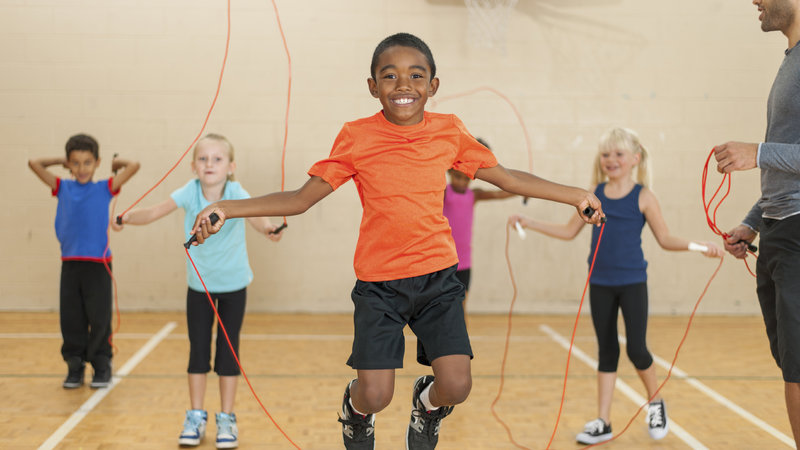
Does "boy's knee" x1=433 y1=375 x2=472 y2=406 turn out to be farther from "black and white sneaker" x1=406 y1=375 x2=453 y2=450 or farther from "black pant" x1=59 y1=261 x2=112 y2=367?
"black pant" x1=59 y1=261 x2=112 y2=367

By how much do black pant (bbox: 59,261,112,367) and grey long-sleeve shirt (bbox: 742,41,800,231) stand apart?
10.7 feet

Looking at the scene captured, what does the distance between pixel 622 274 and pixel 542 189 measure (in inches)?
43.2

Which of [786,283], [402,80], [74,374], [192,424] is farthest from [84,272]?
[786,283]

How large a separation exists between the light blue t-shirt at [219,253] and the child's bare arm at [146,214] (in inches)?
1.9

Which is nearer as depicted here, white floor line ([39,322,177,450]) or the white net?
white floor line ([39,322,177,450])

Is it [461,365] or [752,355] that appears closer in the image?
[461,365]

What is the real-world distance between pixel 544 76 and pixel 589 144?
28.4 inches

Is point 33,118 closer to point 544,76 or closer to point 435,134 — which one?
point 544,76

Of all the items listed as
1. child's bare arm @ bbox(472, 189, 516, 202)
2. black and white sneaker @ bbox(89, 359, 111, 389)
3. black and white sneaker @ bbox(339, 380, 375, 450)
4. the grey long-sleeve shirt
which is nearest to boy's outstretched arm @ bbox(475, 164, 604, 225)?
the grey long-sleeve shirt

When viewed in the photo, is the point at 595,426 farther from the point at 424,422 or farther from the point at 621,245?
the point at 424,422

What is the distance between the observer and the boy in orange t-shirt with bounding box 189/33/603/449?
8.23 ft

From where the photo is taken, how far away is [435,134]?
2582mm

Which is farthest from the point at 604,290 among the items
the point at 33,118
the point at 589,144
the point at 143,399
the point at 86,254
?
the point at 33,118

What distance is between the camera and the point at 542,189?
Answer: 8.49 feet
